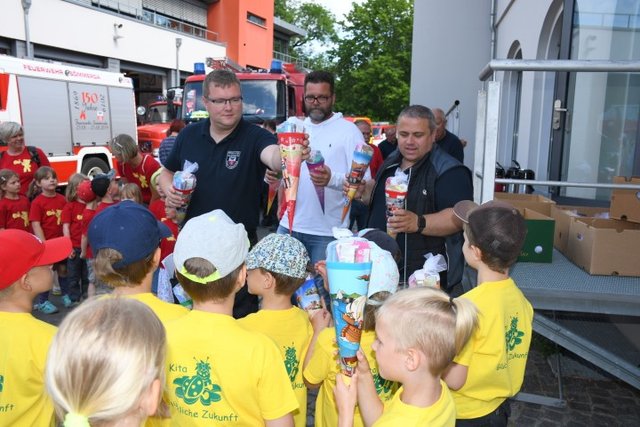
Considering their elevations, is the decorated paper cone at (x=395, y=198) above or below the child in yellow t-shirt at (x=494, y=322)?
above

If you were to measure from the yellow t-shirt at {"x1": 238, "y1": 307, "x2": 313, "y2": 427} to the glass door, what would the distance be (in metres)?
4.34

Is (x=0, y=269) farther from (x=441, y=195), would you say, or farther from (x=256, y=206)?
(x=441, y=195)

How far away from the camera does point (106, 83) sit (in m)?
15.6

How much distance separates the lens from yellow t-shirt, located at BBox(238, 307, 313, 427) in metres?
2.41

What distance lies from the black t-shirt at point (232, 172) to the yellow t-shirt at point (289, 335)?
1.05m

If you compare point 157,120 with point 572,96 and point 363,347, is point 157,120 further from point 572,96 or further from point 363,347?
point 363,347

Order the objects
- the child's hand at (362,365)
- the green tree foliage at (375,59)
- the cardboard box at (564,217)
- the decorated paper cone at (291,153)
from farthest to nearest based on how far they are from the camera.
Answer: the green tree foliage at (375,59) → the cardboard box at (564,217) → the decorated paper cone at (291,153) → the child's hand at (362,365)

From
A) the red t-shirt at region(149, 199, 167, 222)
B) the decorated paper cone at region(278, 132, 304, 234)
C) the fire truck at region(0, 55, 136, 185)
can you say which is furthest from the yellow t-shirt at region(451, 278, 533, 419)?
the fire truck at region(0, 55, 136, 185)

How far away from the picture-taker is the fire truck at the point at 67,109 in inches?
502

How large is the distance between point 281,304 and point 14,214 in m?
4.56

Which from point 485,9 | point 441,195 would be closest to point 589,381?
point 441,195

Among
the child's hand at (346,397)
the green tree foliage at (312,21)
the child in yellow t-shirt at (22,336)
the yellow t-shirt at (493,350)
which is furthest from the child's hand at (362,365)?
the green tree foliage at (312,21)

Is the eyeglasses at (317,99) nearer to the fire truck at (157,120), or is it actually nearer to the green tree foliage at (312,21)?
the fire truck at (157,120)

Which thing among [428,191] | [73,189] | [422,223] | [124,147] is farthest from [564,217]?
[73,189]
